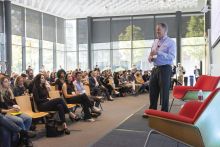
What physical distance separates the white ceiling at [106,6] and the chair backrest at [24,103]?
1248 cm

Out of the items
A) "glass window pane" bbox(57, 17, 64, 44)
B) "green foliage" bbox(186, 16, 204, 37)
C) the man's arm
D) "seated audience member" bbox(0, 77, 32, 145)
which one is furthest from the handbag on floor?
"green foliage" bbox(186, 16, 204, 37)

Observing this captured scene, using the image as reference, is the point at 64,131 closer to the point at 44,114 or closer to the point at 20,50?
the point at 44,114

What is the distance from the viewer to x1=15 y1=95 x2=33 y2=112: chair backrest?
601cm

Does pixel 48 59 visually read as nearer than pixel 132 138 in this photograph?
No

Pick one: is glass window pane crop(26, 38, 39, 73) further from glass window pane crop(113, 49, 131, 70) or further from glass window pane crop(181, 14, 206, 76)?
glass window pane crop(181, 14, 206, 76)

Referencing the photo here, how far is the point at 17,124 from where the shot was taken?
16.6ft

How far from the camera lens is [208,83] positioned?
6.68 meters

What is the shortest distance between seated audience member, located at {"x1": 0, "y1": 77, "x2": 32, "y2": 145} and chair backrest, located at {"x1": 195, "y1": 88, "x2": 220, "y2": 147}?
3252 millimetres

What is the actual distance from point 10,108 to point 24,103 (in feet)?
2.43

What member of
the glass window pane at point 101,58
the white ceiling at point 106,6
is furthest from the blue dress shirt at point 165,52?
the glass window pane at point 101,58

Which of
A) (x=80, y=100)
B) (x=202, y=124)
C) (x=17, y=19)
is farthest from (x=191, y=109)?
(x=17, y=19)

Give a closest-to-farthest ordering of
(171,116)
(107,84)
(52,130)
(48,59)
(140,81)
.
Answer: (171,116) < (52,130) < (107,84) < (140,81) < (48,59)

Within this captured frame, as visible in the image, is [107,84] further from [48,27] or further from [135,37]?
[135,37]

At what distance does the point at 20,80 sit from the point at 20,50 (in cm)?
1149
